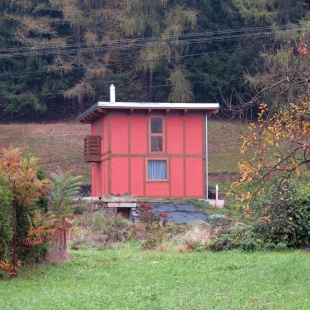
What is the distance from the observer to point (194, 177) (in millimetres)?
28250

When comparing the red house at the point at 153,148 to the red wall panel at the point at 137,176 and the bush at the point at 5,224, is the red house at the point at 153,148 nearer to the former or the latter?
the red wall panel at the point at 137,176

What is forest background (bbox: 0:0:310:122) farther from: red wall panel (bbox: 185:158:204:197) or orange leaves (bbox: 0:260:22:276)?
orange leaves (bbox: 0:260:22:276)

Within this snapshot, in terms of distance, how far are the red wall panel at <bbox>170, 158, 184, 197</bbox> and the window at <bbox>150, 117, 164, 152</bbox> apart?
0.86 m

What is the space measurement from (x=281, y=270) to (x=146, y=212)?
510 inches

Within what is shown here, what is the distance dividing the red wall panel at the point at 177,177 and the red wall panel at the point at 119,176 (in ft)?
6.69

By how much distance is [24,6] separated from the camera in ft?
161

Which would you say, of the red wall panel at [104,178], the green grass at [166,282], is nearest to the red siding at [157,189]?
the red wall panel at [104,178]

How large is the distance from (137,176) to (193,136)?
3.16 m

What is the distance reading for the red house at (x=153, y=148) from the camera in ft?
90.7

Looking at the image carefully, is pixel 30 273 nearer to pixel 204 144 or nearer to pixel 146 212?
pixel 146 212

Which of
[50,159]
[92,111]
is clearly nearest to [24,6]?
[50,159]

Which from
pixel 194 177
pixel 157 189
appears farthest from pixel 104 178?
pixel 194 177

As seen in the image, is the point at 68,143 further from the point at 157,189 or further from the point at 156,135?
the point at 157,189

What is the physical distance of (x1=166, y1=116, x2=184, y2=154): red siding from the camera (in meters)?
28.2
